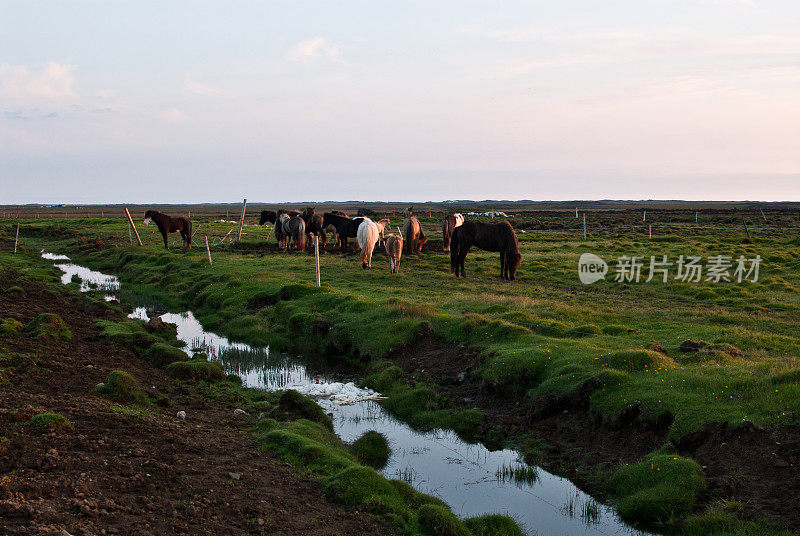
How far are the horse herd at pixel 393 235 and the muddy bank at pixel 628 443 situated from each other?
10.4 metres

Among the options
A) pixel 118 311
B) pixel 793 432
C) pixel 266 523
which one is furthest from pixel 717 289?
pixel 118 311

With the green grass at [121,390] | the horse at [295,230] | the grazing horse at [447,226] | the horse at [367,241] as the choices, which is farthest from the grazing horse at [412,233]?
the green grass at [121,390]

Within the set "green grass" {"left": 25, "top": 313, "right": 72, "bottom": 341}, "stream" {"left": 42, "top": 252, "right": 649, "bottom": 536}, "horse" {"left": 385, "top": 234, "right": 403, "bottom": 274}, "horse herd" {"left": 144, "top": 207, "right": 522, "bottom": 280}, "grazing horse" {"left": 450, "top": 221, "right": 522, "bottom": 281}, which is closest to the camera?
"stream" {"left": 42, "top": 252, "right": 649, "bottom": 536}

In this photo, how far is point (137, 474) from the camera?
6117 millimetres

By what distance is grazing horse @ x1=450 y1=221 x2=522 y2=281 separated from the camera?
2186cm

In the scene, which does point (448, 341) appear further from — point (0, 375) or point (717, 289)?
point (717, 289)

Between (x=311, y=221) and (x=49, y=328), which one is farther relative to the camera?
(x=311, y=221)

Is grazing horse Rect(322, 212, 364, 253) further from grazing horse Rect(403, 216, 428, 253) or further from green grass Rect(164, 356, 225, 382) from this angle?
green grass Rect(164, 356, 225, 382)

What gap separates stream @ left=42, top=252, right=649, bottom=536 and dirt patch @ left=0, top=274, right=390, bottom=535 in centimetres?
194

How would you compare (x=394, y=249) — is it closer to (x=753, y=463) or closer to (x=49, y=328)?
(x=49, y=328)

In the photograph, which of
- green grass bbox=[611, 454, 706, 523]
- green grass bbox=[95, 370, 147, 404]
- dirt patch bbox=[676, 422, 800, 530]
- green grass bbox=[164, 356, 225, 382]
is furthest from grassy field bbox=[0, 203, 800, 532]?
green grass bbox=[95, 370, 147, 404]

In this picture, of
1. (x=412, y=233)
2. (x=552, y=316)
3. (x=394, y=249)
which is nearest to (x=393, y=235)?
(x=394, y=249)

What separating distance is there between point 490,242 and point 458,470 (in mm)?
15030

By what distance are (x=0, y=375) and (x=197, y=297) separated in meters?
12.8
